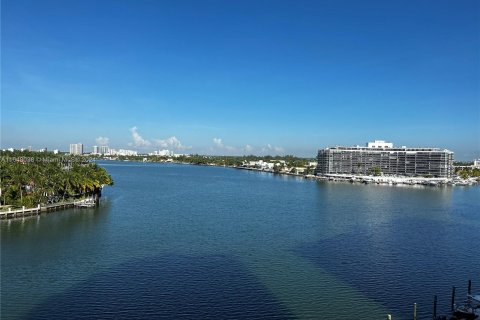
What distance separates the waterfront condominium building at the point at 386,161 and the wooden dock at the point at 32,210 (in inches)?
3831

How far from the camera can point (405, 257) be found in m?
26.8

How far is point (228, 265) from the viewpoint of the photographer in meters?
23.5

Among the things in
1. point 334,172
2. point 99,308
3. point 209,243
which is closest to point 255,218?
point 209,243

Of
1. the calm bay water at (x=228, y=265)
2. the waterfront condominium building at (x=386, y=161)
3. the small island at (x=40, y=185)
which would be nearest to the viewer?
the calm bay water at (x=228, y=265)

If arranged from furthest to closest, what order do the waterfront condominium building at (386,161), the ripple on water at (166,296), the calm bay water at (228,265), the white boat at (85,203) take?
the waterfront condominium building at (386,161) → the white boat at (85,203) → the calm bay water at (228,265) → the ripple on water at (166,296)

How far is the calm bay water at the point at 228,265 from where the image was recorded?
17.8 m

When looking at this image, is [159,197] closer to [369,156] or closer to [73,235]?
[73,235]

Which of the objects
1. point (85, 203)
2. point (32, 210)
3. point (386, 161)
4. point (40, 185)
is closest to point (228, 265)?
point (32, 210)

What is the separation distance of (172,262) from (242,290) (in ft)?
18.8

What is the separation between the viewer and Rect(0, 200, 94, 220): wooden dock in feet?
117

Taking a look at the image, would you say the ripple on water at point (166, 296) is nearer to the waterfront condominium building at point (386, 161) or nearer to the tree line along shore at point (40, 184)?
the tree line along shore at point (40, 184)

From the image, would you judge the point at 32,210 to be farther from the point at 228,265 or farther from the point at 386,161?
the point at 386,161

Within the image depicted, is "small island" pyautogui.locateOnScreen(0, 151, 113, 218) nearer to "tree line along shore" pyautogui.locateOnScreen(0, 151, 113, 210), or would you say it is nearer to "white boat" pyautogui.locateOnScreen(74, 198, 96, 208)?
"tree line along shore" pyautogui.locateOnScreen(0, 151, 113, 210)

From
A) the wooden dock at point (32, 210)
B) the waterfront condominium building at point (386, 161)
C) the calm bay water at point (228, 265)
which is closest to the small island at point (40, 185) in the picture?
the wooden dock at point (32, 210)
